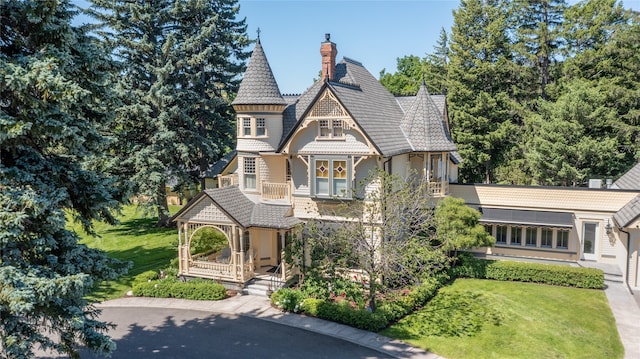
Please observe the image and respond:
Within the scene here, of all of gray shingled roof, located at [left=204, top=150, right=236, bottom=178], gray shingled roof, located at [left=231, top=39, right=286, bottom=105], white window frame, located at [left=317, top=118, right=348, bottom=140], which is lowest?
gray shingled roof, located at [left=204, top=150, right=236, bottom=178]

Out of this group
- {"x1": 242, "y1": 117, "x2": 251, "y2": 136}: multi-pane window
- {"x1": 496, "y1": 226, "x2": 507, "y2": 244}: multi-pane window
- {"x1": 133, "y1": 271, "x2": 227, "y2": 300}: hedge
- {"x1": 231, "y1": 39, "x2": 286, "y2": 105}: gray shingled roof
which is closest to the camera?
{"x1": 133, "y1": 271, "x2": 227, "y2": 300}: hedge

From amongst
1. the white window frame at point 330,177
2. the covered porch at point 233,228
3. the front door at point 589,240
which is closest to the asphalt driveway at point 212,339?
the covered porch at point 233,228

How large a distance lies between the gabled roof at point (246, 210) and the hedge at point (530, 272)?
1033 cm

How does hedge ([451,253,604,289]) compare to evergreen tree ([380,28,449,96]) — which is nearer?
hedge ([451,253,604,289])

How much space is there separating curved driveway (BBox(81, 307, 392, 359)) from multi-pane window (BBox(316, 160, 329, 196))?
7.72 m

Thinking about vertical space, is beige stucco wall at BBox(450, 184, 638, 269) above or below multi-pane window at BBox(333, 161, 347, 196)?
below

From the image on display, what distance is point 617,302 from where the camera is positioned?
2144 cm

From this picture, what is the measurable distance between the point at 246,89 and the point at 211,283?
440 inches

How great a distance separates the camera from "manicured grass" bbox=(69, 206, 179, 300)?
24.2 metres

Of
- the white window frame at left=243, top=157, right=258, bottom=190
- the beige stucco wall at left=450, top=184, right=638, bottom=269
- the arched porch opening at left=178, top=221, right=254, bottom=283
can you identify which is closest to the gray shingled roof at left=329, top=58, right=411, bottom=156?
the white window frame at left=243, top=157, right=258, bottom=190

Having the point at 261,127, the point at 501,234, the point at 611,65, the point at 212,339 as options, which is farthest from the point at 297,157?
the point at 611,65

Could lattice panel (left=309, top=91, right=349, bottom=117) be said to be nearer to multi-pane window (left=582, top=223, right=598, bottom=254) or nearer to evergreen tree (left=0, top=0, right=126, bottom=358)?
evergreen tree (left=0, top=0, right=126, bottom=358)

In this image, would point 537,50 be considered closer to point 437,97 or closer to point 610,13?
point 610,13

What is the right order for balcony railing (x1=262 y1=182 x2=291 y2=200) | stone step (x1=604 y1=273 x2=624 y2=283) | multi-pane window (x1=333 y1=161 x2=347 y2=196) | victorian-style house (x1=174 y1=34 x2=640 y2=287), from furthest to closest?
balcony railing (x1=262 y1=182 x2=291 y2=200) < stone step (x1=604 y1=273 x2=624 y2=283) < multi-pane window (x1=333 y1=161 x2=347 y2=196) < victorian-style house (x1=174 y1=34 x2=640 y2=287)
